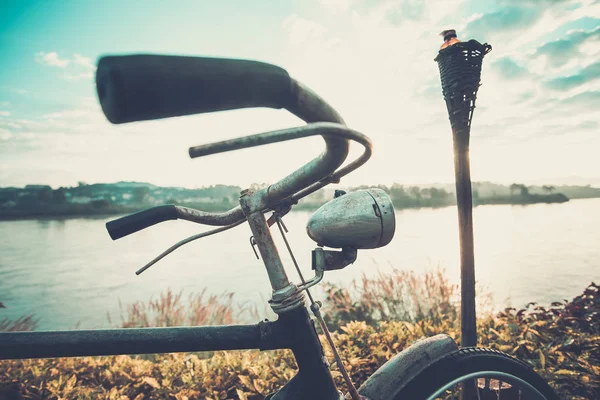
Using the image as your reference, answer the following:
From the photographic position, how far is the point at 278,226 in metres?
1.11

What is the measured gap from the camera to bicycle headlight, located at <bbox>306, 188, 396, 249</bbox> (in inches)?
40.1

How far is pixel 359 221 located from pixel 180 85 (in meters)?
0.65

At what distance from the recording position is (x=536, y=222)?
68.1 ft

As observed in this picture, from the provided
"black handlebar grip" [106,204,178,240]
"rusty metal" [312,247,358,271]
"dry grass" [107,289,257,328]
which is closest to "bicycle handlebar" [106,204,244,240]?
"black handlebar grip" [106,204,178,240]

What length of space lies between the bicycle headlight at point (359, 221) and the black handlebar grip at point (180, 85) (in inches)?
18.6

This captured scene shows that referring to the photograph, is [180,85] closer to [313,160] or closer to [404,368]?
[313,160]

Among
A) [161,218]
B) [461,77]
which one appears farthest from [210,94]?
[461,77]

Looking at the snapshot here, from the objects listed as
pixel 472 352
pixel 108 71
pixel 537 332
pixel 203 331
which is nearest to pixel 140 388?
pixel 203 331

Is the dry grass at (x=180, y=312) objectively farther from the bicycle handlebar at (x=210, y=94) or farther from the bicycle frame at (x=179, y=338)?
the bicycle handlebar at (x=210, y=94)

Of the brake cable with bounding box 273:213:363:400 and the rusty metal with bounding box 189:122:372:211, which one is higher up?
the rusty metal with bounding box 189:122:372:211

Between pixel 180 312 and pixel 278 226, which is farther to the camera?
pixel 180 312

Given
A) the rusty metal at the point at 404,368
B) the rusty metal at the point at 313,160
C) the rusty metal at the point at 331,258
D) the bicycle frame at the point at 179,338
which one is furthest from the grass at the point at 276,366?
the rusty metal at the point at 313,160

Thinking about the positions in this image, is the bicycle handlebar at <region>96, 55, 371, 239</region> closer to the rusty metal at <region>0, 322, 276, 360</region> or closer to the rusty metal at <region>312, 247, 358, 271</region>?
the rusty metal at <region>312, 247, 358, 271</region>

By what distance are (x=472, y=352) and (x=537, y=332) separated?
2056 millimetres
